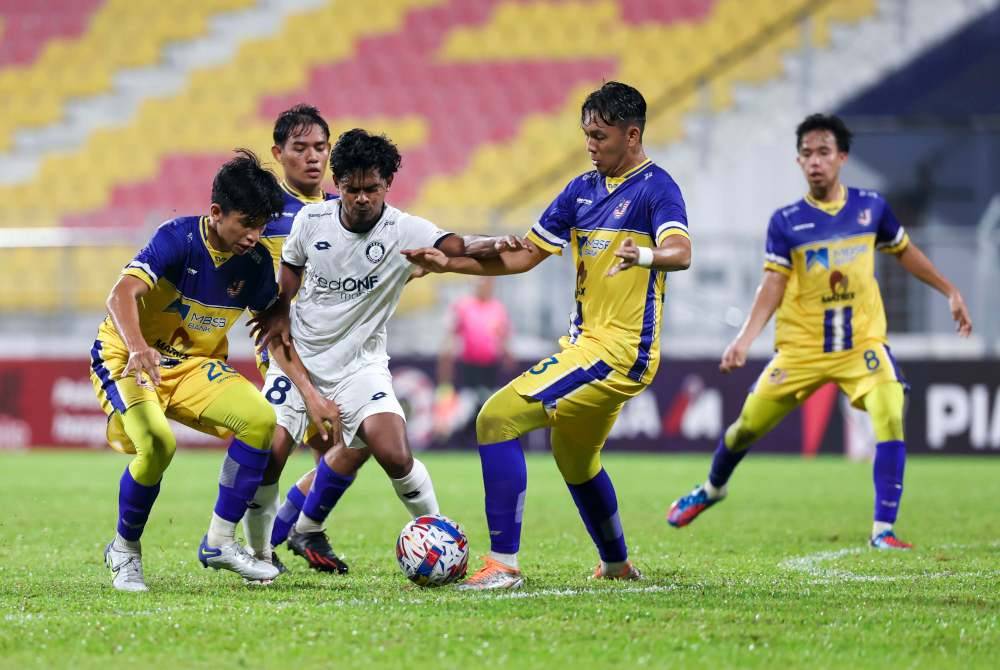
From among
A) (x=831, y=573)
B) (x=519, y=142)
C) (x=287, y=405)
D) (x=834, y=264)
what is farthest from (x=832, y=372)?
(x=519, y=142)

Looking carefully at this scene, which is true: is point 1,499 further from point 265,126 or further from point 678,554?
point 265,126

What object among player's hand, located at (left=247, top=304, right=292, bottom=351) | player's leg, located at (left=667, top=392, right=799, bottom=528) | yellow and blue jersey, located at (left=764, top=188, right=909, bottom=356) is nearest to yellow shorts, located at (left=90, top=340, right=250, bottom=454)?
player's hand, located at (left=247, top=304, right=292, bottom=351)

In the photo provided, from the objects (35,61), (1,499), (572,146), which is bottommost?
(1,499)

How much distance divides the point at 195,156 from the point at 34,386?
762cm

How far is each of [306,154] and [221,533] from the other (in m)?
2.04

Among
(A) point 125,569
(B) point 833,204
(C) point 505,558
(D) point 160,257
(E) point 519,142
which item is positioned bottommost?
(A) point 125,569

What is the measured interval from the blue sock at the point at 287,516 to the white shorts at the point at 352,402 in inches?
25.7

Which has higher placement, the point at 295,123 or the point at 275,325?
the point at 295,123

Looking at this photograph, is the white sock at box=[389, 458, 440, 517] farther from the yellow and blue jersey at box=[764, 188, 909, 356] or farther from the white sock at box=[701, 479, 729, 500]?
the yellow and blue jersey at box=[764, 188, 909, 356]

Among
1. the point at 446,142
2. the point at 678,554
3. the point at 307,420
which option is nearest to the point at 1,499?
the point at 307,420

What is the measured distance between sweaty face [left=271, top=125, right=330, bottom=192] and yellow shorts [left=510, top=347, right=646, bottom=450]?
69.2 inches

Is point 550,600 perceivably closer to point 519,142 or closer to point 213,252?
point 213,252

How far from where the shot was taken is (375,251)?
6395mm

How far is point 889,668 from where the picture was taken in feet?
14.4
